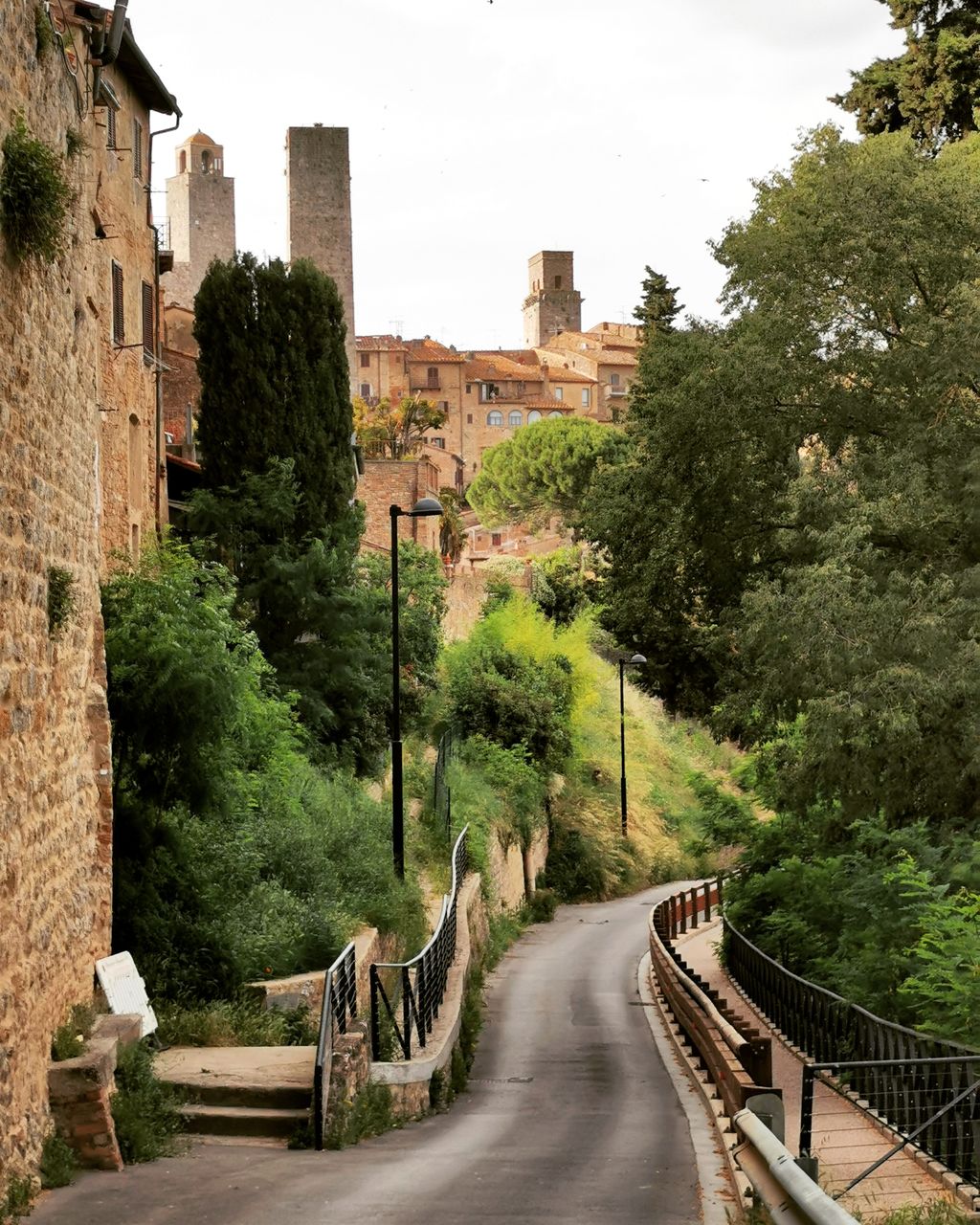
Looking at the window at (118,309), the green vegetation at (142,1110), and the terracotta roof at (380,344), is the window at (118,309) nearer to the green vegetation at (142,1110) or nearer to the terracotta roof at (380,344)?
the green vegetation at (142,1110)

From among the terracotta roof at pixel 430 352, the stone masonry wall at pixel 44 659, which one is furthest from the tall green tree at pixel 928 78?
the terracotta roof at pixel 430 352

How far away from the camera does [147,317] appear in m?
30.0

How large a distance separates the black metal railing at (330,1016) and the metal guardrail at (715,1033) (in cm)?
322

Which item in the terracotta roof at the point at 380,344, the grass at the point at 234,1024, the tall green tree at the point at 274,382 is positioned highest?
the terracotta roof at the point at 380,344

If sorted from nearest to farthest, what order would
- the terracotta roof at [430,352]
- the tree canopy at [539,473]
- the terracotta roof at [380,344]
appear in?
1. the tree canopy at [539,473]
2. the terracotta roof at [380,344]
3. the terracotta roof at [430,352]

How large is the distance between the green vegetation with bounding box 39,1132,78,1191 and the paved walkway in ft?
16.2

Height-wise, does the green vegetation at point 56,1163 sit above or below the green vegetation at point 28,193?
below

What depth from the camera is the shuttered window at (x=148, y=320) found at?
29641 mm

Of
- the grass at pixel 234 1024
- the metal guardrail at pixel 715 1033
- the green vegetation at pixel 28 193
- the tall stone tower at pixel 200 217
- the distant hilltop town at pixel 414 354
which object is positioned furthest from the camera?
the tall stone tower at pixel 200 217

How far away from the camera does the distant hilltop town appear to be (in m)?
59.6

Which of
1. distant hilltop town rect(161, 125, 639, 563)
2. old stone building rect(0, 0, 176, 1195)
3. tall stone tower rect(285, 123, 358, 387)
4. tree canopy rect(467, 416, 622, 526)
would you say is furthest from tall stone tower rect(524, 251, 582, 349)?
old stone building rect(0, 0, 176, 1195)

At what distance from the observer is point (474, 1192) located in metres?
11.1

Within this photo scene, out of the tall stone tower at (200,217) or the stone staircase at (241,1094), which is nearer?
the stone staircase at (241,1094)

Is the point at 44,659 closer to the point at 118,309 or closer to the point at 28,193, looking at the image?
the point at 28,193
